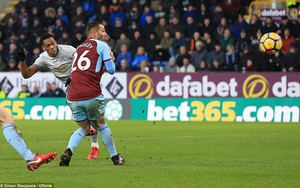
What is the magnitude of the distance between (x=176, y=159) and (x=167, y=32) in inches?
652

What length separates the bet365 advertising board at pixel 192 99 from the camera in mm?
25781

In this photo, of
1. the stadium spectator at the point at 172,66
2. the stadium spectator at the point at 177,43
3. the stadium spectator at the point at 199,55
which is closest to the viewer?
the stadium spectator at the point at 199,55

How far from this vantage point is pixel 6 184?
33.2ft

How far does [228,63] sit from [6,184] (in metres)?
19.2

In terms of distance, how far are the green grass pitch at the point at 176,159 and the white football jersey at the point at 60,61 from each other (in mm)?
1458

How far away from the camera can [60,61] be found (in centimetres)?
1395

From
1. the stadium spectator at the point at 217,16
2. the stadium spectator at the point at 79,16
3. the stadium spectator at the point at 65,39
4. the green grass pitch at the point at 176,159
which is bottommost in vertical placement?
the green grass pitch at the point at 176,159

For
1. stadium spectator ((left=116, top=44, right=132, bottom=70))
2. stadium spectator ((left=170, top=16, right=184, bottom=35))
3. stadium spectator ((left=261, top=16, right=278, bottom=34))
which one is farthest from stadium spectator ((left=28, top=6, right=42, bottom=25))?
stadium spectator ((left=261, top=16, right=278, bottom=34))

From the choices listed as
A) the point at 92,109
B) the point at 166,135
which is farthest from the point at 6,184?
the point at 166,135

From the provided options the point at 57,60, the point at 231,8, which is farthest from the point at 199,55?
the point at 57,60

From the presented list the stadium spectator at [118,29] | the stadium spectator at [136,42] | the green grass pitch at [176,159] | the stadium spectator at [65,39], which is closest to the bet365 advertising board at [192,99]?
the stadium spectator at [136,42]

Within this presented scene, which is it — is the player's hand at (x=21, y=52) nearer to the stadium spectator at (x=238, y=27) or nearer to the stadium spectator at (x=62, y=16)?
the stadium spectator at (x=238, y=27)

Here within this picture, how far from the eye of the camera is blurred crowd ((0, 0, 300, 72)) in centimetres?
2853

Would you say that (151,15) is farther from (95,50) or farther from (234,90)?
(95,50)
